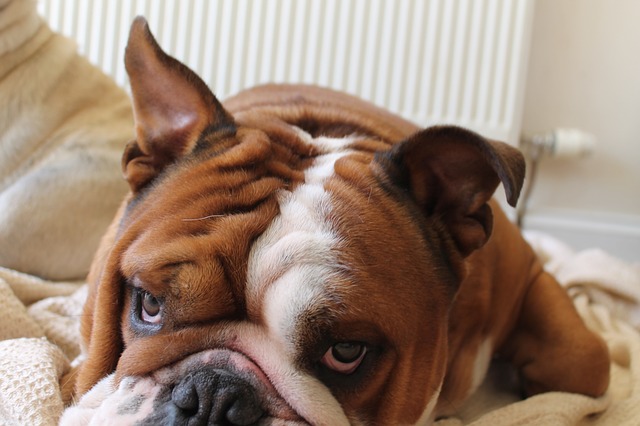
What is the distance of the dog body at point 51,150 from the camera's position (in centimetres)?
244

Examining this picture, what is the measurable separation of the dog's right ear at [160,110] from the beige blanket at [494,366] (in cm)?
46

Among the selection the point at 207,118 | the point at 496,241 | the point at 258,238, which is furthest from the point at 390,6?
the point at 258,238

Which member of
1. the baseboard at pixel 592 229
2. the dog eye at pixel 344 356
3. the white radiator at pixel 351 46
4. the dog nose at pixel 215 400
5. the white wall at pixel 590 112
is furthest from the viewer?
the baseboard at pixel 592 229

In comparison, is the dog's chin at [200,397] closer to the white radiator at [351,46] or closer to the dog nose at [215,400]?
the dog nose at [215,400]

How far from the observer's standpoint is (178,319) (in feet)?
4.09

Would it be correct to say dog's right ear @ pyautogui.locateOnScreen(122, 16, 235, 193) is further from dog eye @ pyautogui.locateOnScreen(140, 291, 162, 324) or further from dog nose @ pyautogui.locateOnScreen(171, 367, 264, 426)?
dog nose @ pyautogui.locateOnScreen(171, 367, 264, 426)

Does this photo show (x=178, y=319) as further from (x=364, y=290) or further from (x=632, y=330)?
(x=632, y=330)

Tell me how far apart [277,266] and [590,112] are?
3.14 metres

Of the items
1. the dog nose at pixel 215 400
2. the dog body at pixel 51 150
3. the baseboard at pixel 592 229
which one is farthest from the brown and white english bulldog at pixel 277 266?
the baseboard at pixel 592 229

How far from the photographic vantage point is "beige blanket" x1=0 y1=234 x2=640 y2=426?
146cm

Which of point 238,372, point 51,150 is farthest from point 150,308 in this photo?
point 51,150

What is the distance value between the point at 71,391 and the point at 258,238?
1.88 feet

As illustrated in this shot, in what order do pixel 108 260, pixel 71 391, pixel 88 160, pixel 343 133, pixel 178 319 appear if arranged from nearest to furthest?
pixel 178 319 → pixel 108 260 → pixel 71 391 → pixel 343 133 → pixel 88 160

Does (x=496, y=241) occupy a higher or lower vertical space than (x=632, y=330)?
higher
